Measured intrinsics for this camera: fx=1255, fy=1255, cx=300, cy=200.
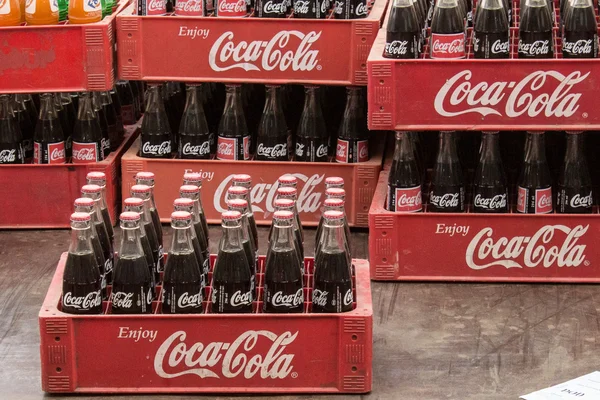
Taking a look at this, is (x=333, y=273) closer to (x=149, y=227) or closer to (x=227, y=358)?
(x=227, y=358)

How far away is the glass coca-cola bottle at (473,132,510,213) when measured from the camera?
504 cm

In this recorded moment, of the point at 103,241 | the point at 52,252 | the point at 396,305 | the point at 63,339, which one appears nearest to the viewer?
the point at 63,339

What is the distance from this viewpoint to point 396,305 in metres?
4.84

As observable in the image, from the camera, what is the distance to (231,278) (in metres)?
3.96

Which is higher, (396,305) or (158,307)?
(158,307)

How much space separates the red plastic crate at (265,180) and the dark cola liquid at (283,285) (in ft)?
5.10

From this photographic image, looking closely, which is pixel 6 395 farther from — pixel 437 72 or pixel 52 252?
pixel 437 72

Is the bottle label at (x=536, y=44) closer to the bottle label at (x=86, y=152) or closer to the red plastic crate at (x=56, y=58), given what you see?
the red plastic crate at (x=56, y=58)

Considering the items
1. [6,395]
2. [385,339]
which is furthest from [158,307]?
[385,339]

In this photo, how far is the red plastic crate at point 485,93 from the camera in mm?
4848

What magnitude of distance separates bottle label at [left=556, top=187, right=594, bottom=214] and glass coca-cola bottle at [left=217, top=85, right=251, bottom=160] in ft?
4.73

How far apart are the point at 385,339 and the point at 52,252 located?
5.41 ft

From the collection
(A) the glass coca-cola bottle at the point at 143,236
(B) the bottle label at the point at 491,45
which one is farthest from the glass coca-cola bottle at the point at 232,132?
(A) the glass coca-cola bottle at the point at 143,236

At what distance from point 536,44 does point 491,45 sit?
173 mm
